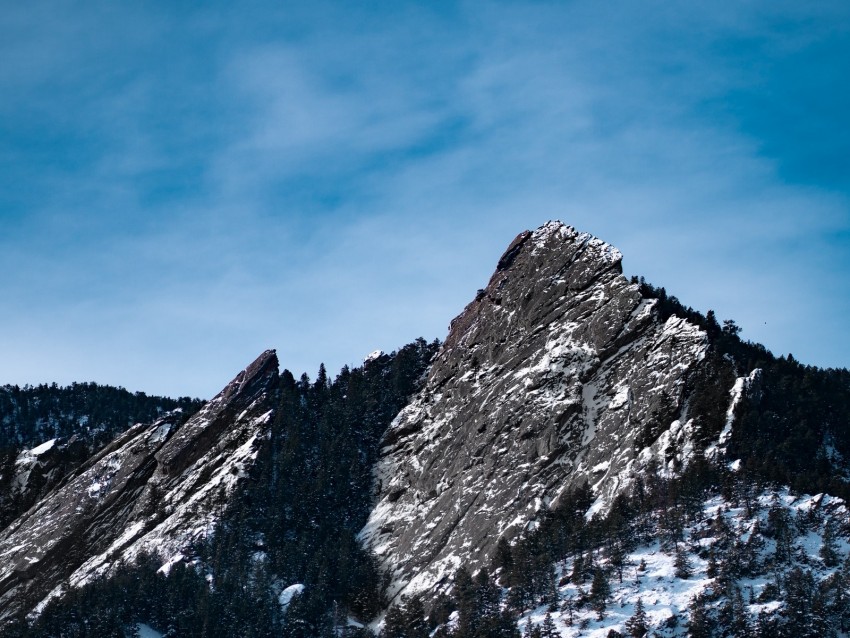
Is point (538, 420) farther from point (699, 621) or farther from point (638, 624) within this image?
point (699, 621)

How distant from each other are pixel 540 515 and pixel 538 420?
60.9 ft

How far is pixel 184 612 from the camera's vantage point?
529 feet

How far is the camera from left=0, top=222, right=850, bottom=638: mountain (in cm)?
13400

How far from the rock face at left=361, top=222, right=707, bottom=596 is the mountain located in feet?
1.14

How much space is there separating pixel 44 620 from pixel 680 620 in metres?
86.9

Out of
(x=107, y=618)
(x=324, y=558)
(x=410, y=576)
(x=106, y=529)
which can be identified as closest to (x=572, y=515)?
(x=410, y=576)

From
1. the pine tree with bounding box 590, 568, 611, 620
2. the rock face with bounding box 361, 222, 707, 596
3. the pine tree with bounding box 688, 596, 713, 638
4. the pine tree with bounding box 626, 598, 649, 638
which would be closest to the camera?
the pine tree with bounding box 688, 596, 713, 638

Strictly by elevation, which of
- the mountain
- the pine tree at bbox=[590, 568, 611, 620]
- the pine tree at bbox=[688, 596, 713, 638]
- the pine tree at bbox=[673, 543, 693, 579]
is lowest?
the pine tree at bbox=[688, 596, 713, 638]

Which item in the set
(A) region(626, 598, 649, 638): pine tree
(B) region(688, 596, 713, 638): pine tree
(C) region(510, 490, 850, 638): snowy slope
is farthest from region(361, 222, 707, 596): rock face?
(B) region(688, 596, 713, 638): pine tree

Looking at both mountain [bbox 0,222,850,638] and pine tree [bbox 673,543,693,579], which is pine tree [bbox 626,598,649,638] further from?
pine tree [bbox 673,543,693,579]

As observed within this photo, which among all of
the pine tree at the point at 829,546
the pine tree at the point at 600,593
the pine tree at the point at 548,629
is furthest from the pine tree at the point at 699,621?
the pine tree at the point at 829,546

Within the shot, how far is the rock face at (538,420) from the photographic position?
162 meters

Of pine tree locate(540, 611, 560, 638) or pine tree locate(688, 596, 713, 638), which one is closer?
pine tree locate(688, 596, 713, 638)

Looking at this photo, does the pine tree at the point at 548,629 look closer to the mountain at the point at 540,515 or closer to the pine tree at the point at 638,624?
the mountain at the point at 540,515
